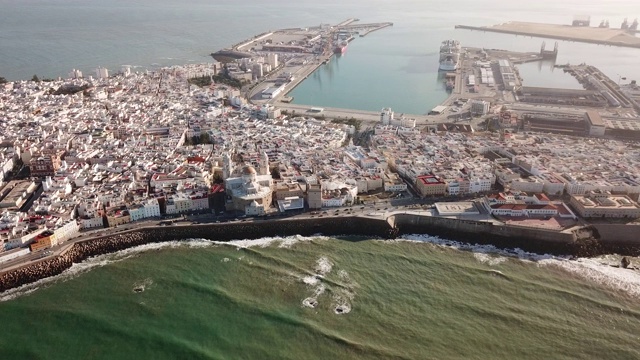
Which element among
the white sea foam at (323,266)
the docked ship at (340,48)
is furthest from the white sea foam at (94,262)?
the docked ship at (340,48)

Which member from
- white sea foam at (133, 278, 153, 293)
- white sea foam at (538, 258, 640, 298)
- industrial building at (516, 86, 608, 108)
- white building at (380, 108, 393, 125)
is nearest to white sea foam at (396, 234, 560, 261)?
white sea foam at (538, 258, 640, 298)

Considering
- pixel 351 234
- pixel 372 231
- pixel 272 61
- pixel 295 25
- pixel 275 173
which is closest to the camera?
pixel 372 231

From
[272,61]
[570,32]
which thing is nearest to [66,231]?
[272,61]

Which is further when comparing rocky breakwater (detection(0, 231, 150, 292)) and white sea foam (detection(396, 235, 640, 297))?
white sea foam (detection(396, 235, 640, 297))

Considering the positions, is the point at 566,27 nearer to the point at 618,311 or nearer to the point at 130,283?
the point at 618,311

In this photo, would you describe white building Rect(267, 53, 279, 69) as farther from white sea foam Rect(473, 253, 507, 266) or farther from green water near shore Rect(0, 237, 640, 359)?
white sea foam Rect(473, 253, 507, 266)

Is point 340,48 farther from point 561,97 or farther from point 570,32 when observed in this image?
point 570,32

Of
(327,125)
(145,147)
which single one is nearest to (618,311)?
(327,125)
